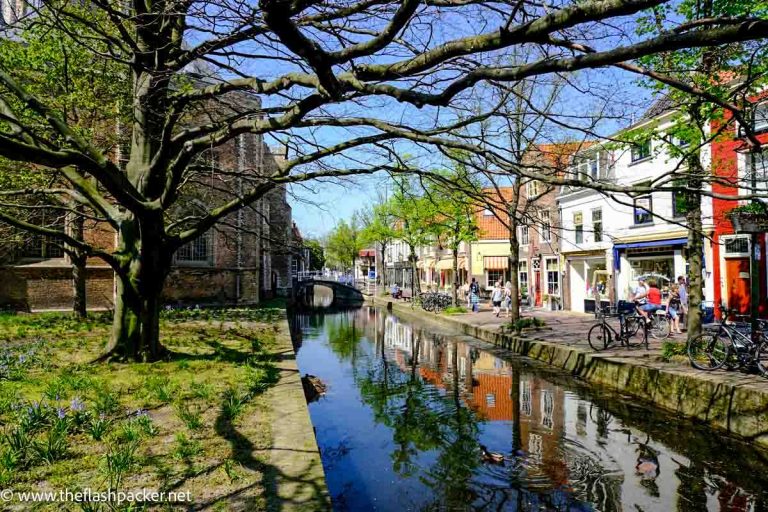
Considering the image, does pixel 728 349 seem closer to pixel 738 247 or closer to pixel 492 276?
pixel 738 247

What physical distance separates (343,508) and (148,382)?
333 centimetres

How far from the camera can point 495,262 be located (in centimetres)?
3397

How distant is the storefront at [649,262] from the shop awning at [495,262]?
42.0 ft

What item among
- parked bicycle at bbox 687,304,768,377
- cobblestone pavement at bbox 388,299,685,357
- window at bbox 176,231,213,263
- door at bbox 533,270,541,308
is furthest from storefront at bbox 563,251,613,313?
window at bbox 176,231,213,263

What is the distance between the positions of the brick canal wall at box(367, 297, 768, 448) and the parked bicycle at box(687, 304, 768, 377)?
318mm

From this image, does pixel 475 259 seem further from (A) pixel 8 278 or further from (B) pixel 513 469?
(B) pixel 513 469

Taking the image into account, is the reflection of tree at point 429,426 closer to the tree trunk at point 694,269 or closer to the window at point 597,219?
the tree trunk at point 694,269

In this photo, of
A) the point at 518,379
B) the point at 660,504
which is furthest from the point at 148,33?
the point at 518,379

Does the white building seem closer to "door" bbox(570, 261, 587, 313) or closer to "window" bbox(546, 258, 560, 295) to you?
"door" bbox(570, 261, 587, 313)

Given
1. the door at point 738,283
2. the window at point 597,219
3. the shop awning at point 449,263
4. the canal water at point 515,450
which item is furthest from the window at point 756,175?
the shop awning at point 449,263

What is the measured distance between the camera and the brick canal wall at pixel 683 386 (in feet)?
21.0

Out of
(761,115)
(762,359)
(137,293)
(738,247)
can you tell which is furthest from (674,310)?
(137,293)

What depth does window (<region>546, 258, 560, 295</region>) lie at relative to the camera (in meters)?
26.0

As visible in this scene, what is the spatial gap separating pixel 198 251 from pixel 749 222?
23.2 m
